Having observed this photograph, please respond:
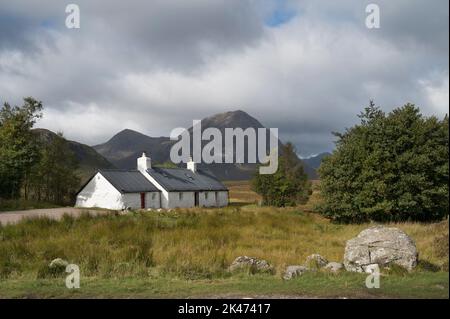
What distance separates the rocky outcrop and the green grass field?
566 mm

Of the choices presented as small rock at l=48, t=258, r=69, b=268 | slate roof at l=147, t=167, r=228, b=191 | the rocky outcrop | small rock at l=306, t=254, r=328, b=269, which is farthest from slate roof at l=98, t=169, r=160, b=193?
the rocky outcrop

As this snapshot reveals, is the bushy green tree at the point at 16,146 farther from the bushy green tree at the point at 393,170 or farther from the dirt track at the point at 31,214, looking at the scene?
the bushy green tree at the point at 393,170

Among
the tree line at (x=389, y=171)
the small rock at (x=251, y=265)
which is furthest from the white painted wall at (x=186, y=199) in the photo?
the small rock at (x=251, y=265)

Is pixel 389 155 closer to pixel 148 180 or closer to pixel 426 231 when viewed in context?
pixel 426 231

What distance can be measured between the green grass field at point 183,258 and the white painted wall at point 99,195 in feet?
71.0

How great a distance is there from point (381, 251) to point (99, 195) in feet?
120

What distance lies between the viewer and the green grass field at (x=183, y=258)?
8703mm

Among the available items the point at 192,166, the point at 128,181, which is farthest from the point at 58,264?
the point at 192,166

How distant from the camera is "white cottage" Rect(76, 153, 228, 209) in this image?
142 feet

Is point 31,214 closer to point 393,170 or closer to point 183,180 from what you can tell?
point 393,170

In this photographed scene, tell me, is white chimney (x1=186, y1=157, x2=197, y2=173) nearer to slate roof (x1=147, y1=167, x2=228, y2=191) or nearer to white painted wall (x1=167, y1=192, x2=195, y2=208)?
slate roof (x1=147, y1=167, x2=228, y2=191)

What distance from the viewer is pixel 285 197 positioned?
46906mm

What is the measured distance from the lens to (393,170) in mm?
26469

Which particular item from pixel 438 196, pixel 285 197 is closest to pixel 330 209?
pixel 438 196
